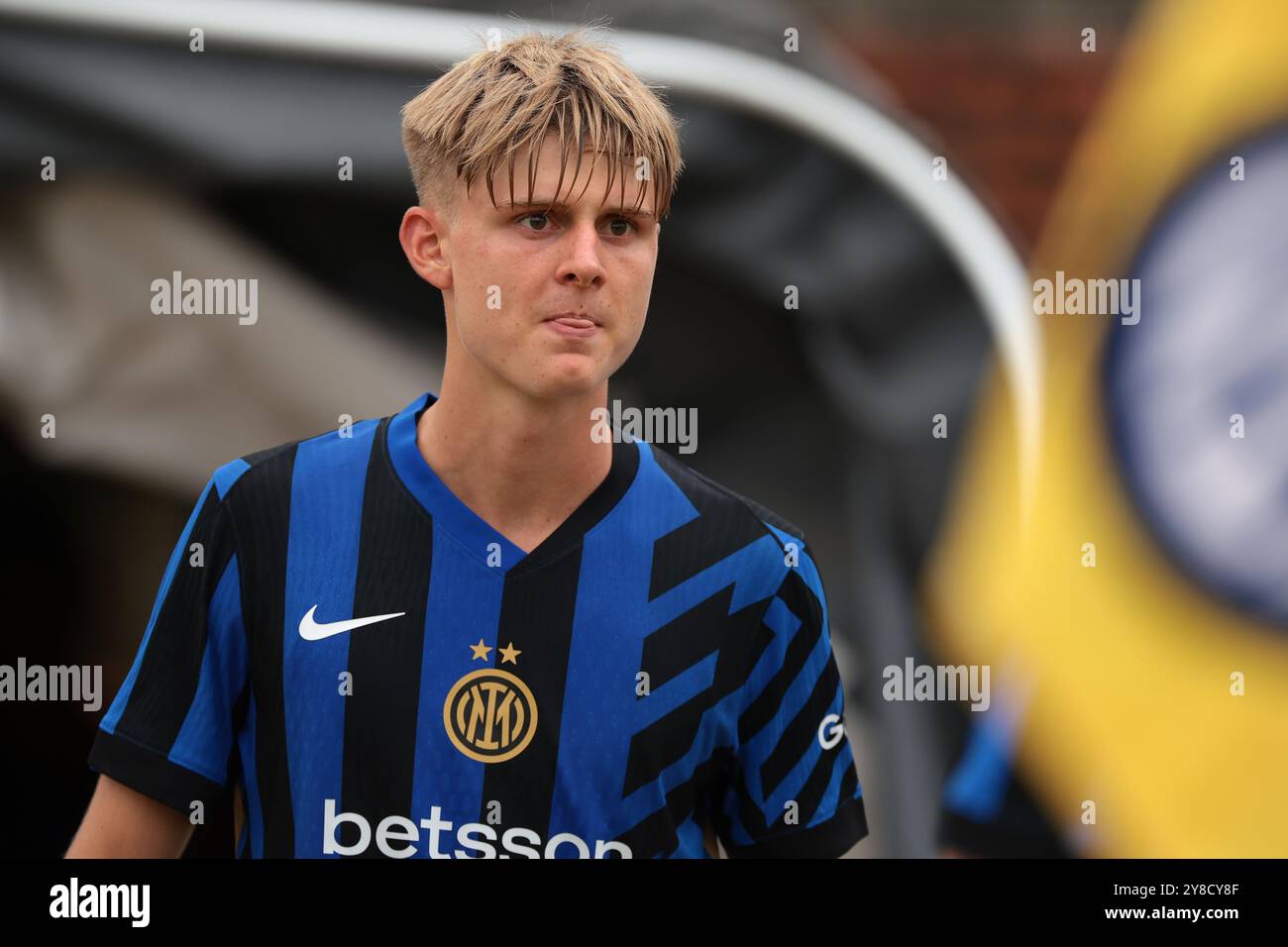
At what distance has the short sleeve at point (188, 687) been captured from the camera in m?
1.74

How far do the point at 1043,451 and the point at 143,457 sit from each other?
2475 millimetres

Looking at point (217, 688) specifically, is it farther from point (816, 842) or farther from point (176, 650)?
point (816, 842)

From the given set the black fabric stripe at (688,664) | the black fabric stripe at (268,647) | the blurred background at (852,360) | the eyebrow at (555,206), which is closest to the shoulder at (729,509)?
the black fabric stripe at (688,664)

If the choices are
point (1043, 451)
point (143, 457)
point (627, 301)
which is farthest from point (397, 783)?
point (1043, 451)

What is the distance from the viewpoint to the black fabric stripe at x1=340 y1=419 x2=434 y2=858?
1749mm

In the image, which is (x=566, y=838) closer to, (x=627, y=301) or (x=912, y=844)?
(x=627, y=301)

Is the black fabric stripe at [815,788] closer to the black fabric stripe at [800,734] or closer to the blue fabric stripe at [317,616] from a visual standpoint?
the black fabric stripe at [800,734]

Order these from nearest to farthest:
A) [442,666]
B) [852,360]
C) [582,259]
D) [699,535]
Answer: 1. [582,259]
2. [442,666]
3. [699,535]
4. [852,360]

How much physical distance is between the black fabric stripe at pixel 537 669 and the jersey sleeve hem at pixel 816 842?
345 millimetres

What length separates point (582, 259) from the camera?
66.2 inches

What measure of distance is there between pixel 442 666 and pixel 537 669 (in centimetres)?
12

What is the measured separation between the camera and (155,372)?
134 inches

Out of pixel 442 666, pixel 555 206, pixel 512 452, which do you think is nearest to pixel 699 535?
pixel 512 452

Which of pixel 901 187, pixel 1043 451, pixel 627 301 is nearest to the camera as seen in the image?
pixel 627 301
